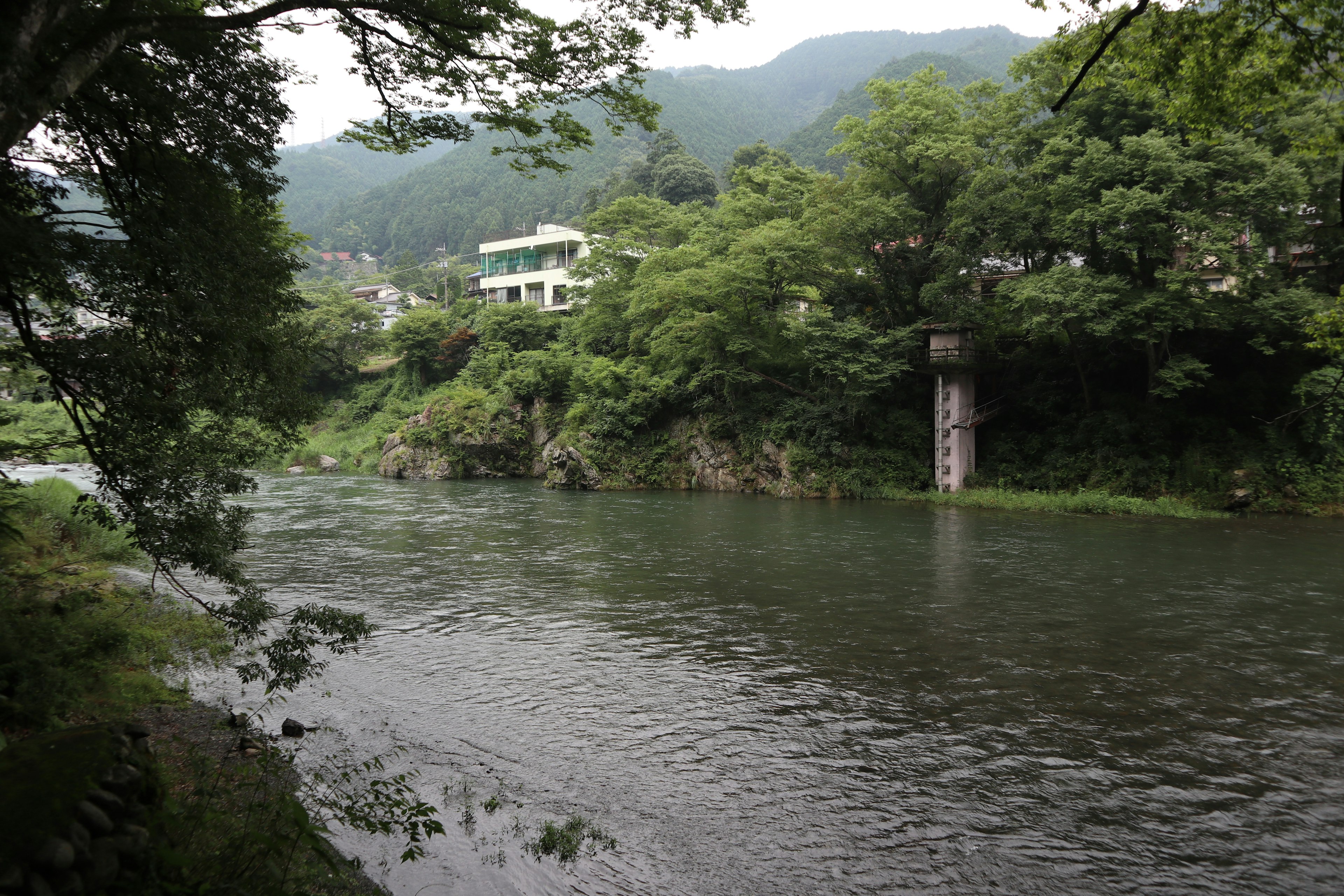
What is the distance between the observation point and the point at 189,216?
24.4 feet

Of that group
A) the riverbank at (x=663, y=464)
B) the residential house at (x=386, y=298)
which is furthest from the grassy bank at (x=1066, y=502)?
the residential house at (x=386, y=298)

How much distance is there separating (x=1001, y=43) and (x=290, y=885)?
616ft

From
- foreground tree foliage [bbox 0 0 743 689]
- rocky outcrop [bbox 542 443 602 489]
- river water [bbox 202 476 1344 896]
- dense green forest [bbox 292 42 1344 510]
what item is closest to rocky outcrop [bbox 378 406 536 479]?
dense green forest [bbox 292 42 1344 510]

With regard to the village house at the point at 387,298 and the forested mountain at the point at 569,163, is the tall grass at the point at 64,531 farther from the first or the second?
the forested mountain at the point at 569,163

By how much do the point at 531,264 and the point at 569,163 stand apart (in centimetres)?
2889

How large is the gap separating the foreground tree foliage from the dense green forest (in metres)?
13.1

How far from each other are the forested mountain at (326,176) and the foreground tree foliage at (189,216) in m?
133

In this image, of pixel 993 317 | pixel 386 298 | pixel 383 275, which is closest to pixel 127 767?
pixel 993 317

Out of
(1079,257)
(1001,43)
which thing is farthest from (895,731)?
(1001,43)

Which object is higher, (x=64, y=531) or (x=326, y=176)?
(x=326, y=176)

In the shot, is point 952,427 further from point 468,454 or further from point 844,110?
point 844,110

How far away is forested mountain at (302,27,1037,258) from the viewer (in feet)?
347

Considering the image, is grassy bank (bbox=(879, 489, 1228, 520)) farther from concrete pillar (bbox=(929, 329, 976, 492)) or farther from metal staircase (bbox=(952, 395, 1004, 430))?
metal staircase (bbox=(952, 395, 1004, 430))

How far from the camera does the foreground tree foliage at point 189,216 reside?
20.1 ft
